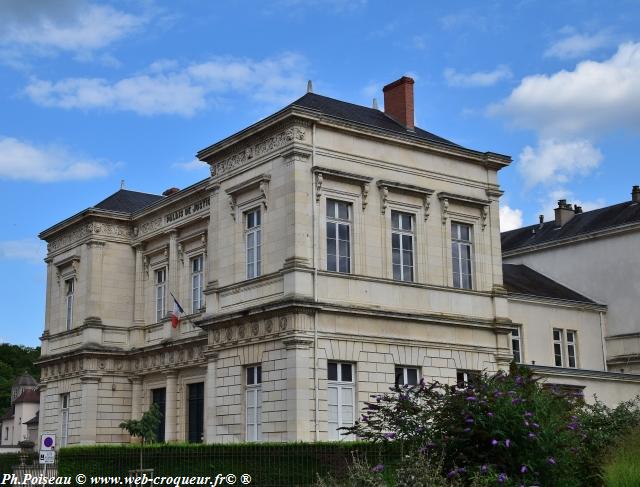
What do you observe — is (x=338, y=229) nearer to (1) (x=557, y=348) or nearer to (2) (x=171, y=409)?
(2) (x=171, y=409)

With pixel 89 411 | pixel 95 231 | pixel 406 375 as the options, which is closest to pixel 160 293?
pixel 95 231

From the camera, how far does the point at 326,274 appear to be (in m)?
24.3

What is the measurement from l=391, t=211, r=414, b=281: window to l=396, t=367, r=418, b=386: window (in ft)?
8.37

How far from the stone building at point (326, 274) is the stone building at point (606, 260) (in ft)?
12.5

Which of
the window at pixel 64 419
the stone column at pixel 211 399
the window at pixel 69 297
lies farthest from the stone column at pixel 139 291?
A: the stone column at pixel 211 399

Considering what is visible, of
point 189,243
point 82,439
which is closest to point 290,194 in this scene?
point 189,243

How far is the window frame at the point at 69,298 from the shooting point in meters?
36.9

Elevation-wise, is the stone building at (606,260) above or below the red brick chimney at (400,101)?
below

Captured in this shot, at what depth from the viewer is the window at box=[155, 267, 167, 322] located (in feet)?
113

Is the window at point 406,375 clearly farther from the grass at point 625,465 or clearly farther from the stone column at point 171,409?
the grass at point 625,465

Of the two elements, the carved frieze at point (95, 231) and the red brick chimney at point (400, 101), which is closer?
the red brick chimney at point (400, 101)

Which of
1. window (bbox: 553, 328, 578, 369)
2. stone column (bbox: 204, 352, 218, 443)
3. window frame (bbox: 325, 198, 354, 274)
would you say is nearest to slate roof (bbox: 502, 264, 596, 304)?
window (bbox: 553, 328, 578, 369)

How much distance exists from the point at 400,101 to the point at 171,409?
43.4 ft

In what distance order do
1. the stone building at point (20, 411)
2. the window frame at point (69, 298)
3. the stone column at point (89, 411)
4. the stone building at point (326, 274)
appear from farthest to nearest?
1. the stone building at point (20, 411)
2. the window frame at point (69, 298)
3. the stone column at point (89, 411)
4. the stone building at point (326, 274)
